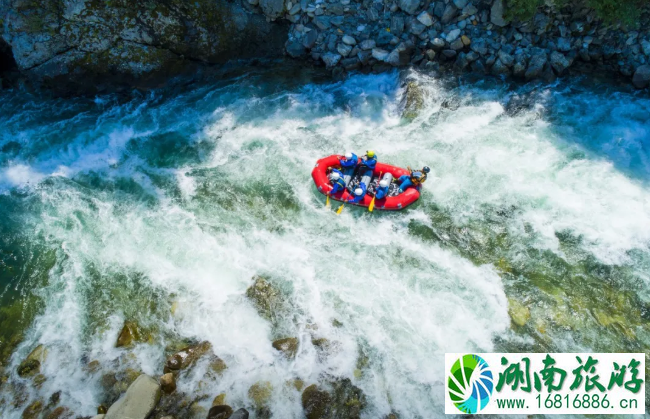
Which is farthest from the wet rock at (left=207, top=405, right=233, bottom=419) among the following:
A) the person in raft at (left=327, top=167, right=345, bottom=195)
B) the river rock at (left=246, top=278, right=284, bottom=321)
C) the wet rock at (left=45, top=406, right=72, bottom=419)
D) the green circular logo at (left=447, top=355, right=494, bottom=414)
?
the person in raft at (left=327, top=167, right=345, bottom=195)

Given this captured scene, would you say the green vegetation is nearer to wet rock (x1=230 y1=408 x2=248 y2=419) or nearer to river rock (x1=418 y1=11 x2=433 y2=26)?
river rock (x1=418 y1=11 x2=433 y2=26)

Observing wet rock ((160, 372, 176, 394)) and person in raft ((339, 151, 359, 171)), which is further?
person in raft ((339, 151, 359, 171))

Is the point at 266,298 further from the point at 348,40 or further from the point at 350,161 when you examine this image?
the point at 348,40

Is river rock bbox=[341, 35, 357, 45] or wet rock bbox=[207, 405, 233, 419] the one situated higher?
river rock bbox=[341, 35, 357, 45]

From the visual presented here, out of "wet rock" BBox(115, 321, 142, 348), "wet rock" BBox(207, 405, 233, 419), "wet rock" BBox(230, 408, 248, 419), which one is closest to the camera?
"wet rock" BBox(230, 408, 248, 419)

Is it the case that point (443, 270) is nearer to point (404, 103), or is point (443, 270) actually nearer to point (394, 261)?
point (394, 261)

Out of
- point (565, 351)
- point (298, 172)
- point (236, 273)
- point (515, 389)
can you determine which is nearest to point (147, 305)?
point (236, 273)
